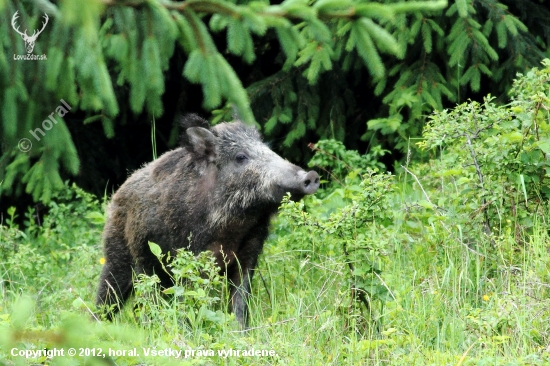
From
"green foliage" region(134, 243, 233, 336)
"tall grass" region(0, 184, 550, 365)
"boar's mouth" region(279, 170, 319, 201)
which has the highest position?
"boar's mouth" region(279, 170, 319, 201)

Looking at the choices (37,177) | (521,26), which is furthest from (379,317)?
(37,177)

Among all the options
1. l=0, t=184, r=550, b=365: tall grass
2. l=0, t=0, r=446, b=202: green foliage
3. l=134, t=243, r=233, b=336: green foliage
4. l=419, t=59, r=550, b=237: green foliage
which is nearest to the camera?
l=0, t=0, r=446, b=202: green foliage

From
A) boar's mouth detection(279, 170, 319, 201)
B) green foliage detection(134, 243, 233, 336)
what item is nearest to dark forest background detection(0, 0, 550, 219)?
boar's mouth detection(279, 170, 319, 201)

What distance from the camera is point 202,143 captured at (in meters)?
6.07

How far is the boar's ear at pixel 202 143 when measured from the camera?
605cm

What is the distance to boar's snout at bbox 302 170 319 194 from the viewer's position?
5.58 metres

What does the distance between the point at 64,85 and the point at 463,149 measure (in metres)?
3.64

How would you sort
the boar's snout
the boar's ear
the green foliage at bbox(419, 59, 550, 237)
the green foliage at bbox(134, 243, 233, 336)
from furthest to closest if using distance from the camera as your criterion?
1. the boar's ear
2. the boar's snout
3. the green foliage at bbox(419, 59, 550, 237)
4. the green foliage at bbox(134, 243, 233, 336)

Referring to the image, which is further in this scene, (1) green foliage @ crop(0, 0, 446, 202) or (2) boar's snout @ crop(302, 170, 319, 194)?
(2) boar's snout @ crop(302, 170, 319, 194)

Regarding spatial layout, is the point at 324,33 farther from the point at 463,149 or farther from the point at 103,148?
the point at 103,148

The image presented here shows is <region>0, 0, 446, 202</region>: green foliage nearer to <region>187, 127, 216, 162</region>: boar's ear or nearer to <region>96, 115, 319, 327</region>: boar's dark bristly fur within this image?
<region>96, 115, 319, 327</region>: boar's dark bristly fur

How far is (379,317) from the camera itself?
4.60 meters

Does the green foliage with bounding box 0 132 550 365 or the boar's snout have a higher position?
the boar's snout

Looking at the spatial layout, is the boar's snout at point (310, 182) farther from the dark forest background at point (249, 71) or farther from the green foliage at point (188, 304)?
the green foliage at point (188, 304)
